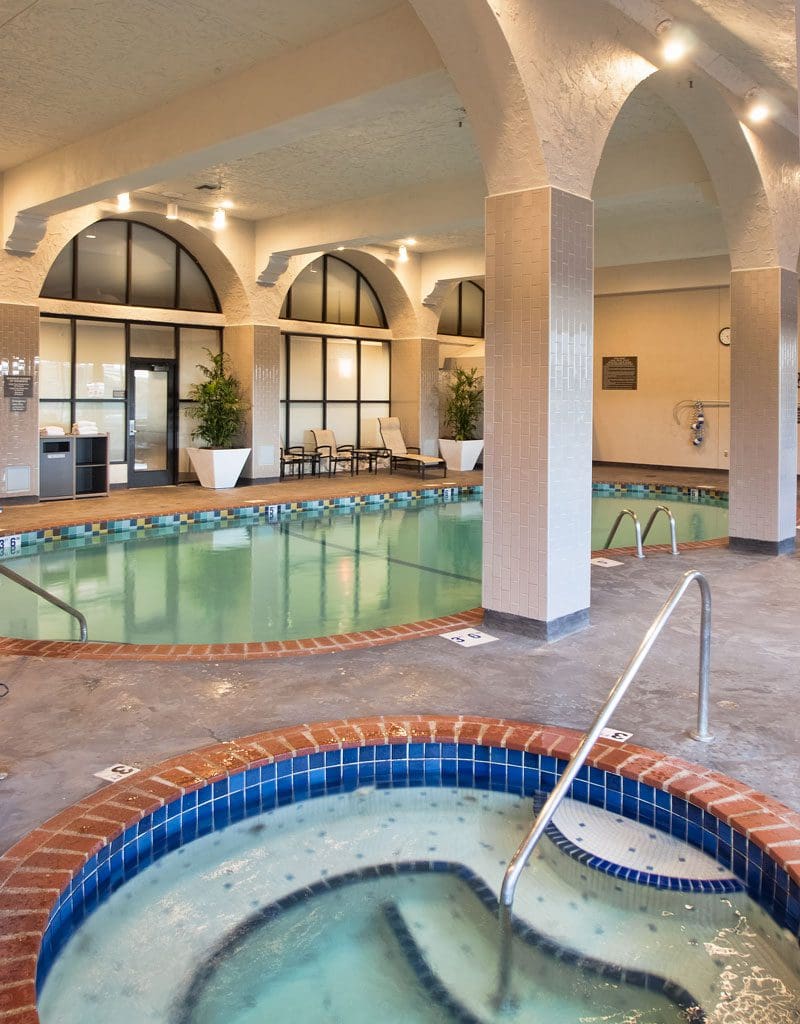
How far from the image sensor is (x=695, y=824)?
10.0 feet

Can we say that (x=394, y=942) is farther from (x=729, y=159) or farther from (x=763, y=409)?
(x=729, y=159)

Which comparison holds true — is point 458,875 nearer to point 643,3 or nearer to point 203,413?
point 643,3

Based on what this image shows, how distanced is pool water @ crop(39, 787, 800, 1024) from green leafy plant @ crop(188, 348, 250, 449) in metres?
10.2

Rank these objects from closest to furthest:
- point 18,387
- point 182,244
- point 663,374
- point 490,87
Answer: point 490,87 < point 18,387 < point 182,244 < point 663,374

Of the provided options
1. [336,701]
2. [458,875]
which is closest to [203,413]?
[336,701]

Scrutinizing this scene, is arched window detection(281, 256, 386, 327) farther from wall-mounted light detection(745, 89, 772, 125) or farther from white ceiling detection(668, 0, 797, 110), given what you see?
white ceiling detection(668, 0, 797, 110)

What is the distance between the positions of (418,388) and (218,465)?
4.64 metres

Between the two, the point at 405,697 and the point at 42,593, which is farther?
the point at 42,593

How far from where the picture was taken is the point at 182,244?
12.9m

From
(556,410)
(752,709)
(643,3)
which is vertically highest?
(643,3)

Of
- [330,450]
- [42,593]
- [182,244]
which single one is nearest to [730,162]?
[42,593]

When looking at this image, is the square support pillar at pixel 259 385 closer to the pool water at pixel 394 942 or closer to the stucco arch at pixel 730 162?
the stucco arch at pixel 730 162

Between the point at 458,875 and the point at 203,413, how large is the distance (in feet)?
35.5

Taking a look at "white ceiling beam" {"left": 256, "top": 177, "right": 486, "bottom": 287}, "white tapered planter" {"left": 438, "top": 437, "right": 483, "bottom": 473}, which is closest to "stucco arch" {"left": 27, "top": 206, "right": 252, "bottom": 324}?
"white ceiling beam" {"left": 256, "top": 177, "right": 486, "bottom": 287}
